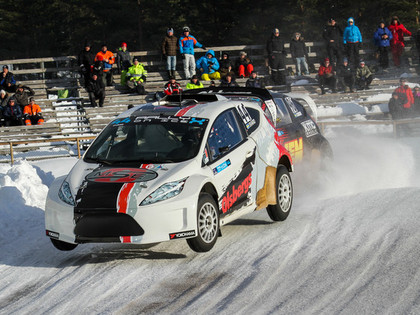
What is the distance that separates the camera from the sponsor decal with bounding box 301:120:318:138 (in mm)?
13720

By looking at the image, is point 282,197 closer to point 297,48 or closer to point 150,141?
point 150,141

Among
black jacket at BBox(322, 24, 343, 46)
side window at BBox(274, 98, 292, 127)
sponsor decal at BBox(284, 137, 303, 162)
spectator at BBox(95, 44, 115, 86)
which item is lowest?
sponsor decal at BBox(284, 137, 303, 162)

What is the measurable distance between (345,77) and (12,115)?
1191 cm

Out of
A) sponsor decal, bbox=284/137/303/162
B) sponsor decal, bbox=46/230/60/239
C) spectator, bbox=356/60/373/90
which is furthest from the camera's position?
spectator, bbox=356/60/373/90

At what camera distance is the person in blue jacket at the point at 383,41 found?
30242 millimetres

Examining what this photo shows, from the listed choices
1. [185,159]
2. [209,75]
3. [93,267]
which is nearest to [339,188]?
[185,159]

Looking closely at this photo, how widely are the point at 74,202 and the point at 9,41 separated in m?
47.8

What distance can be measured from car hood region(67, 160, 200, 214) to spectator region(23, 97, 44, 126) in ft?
51.7

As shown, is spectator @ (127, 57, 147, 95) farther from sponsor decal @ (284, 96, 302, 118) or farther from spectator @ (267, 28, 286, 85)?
sponsor decal @ (284, 96, 302, 118)

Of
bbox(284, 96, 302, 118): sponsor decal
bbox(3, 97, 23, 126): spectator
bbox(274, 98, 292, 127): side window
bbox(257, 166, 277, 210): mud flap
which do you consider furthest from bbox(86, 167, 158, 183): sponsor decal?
bbox(3, 97, 23, 126): spectator

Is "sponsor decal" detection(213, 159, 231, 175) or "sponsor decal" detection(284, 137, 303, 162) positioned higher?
"sponsor decal" detection(213, 159, 231, 175)

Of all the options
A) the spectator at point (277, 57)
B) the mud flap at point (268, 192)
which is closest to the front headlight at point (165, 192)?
the mud flap at point (268, 192)

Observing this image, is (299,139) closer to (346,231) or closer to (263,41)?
(346,231)

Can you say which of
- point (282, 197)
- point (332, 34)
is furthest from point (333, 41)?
point (282, 197)
